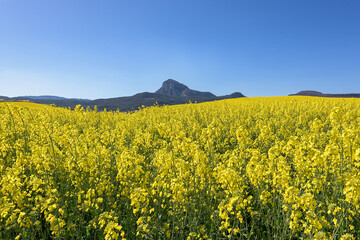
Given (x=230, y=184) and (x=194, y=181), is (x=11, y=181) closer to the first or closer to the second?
(x=194, y=181)

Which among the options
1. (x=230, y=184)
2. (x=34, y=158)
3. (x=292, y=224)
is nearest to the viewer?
(x=292, y=224)

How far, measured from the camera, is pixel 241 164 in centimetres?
466

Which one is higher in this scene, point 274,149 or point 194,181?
point 274,149

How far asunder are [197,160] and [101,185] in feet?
6.30

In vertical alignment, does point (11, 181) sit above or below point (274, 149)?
below

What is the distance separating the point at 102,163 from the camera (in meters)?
4.85

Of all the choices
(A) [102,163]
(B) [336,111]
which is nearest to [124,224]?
(A) [102,163]

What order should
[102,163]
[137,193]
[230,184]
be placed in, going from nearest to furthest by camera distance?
1. [137,193]
2. [230,184]
3. [102,163]

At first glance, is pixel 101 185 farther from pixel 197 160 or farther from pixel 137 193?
pixel 197 160

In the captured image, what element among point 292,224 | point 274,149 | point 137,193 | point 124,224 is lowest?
point 124,224

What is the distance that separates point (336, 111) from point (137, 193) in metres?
4.15

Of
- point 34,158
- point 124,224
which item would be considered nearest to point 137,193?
point 124,224

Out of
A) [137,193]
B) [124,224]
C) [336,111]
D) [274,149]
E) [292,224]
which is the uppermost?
[336,111]

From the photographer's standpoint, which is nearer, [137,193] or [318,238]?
[318,238]
